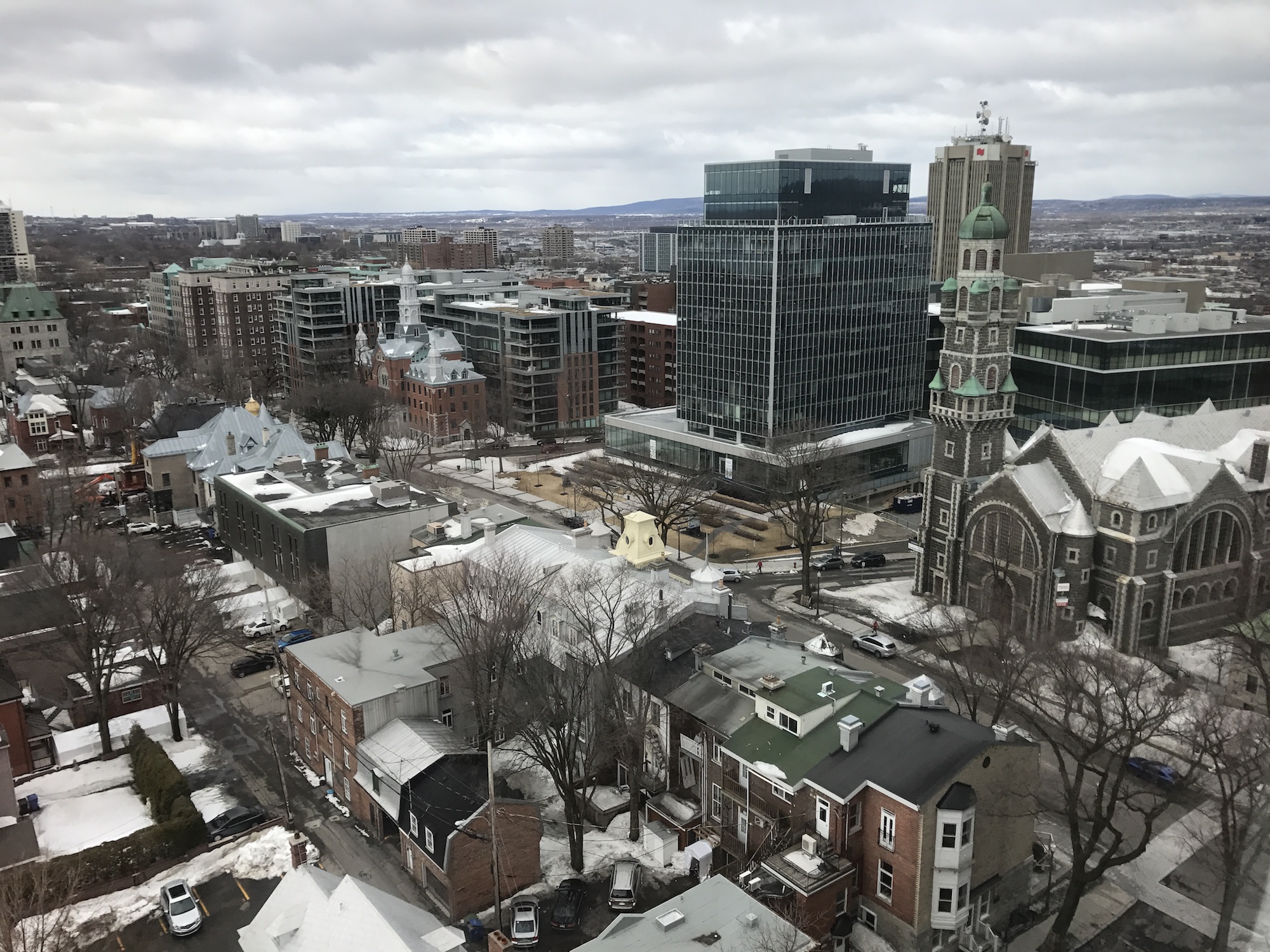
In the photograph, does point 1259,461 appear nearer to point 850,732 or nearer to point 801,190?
point 850,732

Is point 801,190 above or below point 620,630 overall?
above

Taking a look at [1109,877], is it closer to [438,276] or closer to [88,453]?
[88,453]

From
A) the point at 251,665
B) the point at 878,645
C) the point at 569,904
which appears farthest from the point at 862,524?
the point at 569,904

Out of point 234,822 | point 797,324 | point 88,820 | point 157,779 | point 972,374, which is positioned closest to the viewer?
point 234,822

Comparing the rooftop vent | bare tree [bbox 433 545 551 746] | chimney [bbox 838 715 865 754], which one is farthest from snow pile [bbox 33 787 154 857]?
chimney [bbox 838 715 865 754]

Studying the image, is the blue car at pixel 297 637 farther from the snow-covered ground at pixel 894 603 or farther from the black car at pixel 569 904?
the snow-covered ground at pixel 894 603

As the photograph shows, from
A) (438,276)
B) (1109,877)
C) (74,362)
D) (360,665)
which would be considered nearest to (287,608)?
(360,665)

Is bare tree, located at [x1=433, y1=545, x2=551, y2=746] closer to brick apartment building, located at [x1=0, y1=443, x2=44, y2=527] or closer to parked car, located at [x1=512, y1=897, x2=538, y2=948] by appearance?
parked car, located at [x1=512, y1=897, x2=538, y2=948]

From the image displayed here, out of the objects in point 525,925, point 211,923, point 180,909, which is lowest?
point 211,923
